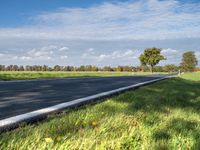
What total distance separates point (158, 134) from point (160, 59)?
97738mm

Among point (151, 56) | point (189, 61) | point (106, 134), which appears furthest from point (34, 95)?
point (189, 61)

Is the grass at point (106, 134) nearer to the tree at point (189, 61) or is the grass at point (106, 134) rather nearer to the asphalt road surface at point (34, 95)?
the asphalt road surface at point (34, 95)

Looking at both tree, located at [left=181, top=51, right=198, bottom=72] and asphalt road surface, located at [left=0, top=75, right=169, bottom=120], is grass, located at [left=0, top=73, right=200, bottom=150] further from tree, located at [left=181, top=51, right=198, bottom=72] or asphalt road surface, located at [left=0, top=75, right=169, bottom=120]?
tree, located at [left=181, top=51, right=198, bottom=72]

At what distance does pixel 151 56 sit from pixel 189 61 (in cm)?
4238

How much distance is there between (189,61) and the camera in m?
139

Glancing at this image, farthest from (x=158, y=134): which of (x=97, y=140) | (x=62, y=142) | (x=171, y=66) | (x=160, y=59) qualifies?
(x=171, y=66)

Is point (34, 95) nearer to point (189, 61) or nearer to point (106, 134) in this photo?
point (106, 134)

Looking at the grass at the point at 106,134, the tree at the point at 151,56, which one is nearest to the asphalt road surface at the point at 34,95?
the grass at the point at 106,134

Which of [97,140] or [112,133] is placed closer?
[97,140]

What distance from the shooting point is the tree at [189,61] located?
13788 centimetres

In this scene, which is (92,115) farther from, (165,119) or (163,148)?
(163,148)

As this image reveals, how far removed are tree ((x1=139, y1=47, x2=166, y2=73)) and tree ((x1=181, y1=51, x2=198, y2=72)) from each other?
38.5 meters

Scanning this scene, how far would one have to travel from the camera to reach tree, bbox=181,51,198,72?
138 meters

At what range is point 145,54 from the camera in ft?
340
